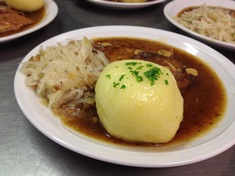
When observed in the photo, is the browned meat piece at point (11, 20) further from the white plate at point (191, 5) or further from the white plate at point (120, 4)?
the white plate at point (191, 5)

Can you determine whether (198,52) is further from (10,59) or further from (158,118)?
(10,59)

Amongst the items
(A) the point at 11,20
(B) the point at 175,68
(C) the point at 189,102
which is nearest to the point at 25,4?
(A) the point at 11,20

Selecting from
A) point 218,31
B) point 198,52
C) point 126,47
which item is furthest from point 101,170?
point 218,31

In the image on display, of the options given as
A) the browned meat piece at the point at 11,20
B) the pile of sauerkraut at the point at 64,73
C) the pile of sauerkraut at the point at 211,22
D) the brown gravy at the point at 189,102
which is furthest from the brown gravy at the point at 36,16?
the pile of sauerkraut at the point at 211,22

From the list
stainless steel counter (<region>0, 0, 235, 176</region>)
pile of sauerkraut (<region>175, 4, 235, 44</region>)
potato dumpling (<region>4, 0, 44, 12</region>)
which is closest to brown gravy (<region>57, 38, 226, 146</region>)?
stainless steel counter (<region>0, 0, 235, 176</region>)

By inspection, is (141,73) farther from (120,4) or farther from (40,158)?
(120,4)

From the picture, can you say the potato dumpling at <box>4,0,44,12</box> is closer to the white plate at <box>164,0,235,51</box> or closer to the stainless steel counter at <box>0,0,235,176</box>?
the stainless steel counter at <box>0,0,235,176</box>
